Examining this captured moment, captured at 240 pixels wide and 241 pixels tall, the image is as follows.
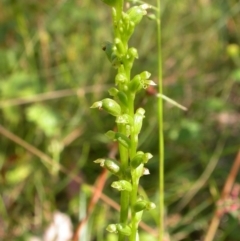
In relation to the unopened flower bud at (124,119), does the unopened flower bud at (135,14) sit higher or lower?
higher

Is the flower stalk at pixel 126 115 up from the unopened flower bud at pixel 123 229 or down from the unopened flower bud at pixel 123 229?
up

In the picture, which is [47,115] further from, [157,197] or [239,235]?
[239,235]

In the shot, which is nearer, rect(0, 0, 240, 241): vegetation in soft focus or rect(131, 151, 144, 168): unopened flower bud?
rect(131, 151, 144, 168): unopened flower bud

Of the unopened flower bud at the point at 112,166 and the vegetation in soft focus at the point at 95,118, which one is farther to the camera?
the vegetation in soft focus at the point at 95,118

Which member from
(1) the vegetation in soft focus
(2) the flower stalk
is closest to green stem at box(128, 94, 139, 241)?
(2) the flower stalk

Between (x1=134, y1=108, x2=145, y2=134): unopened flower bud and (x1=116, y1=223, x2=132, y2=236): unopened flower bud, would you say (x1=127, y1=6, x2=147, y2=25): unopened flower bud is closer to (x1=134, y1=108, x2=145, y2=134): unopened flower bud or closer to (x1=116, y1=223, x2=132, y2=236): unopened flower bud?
(x1=134, y1=108, x2=145, y2=134): unopened flower bud

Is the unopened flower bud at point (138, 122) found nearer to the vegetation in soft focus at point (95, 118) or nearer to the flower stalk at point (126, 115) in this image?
the flower stalk at point (126, 115)

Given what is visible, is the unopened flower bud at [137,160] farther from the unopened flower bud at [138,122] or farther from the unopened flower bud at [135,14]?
the unopened flower bud at [135,14]

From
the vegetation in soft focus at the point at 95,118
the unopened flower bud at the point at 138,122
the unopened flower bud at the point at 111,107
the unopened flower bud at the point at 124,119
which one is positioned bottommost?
the vegetation in soft focus at the point at 95,118

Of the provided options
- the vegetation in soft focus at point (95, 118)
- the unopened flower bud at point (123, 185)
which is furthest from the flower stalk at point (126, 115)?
the vegetation in soft focus at point (95, 118)
